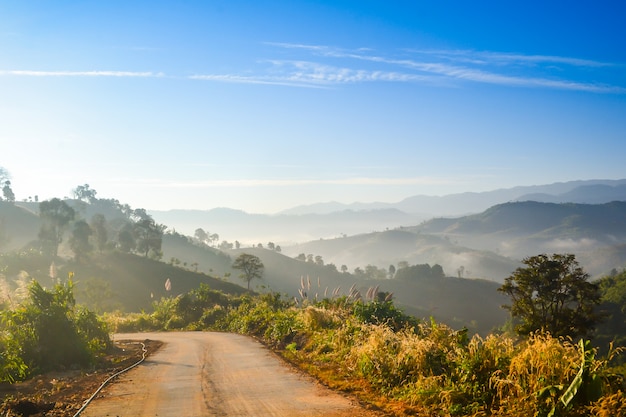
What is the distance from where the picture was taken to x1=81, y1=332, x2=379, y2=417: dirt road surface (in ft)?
28.7

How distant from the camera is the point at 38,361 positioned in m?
13.4

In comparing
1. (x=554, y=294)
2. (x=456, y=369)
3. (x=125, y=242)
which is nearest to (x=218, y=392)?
(x=456, y=369)

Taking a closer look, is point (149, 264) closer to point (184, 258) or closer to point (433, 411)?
point (184, 258)

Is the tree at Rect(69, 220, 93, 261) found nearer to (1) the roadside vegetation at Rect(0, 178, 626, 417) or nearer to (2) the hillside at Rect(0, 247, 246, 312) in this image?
(2) the hillside at Rect(0, 247, 246, 312)

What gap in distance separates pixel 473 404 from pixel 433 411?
2.64 feet

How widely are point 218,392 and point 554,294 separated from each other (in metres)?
34.9

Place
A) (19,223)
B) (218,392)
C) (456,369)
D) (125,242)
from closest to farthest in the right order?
1. (456,369)
2. (218,392)
3. (125,242)
4. (19,223)

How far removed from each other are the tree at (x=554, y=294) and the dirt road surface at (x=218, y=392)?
2861 centimetres

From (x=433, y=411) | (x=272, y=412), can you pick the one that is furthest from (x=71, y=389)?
(x=433, y=411)

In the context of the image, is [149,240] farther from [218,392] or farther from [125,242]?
[218,392]

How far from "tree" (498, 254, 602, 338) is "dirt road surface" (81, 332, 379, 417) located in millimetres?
28606

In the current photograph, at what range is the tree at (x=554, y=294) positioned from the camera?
35.3 metres

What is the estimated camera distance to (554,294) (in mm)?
37125

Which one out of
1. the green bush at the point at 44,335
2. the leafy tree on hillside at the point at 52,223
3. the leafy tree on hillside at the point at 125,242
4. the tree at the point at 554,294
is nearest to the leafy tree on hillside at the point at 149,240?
the leafy tree on hillside at the point at 125,242
